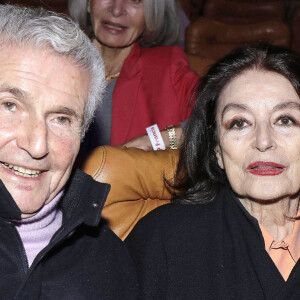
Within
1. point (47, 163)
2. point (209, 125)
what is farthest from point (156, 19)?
point (47, 163)

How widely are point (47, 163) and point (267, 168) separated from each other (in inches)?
28.3

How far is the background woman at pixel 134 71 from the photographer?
291 cm

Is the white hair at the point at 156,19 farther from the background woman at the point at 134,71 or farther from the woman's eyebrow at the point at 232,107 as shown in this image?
the woman's eyebrow at the point at 232,107

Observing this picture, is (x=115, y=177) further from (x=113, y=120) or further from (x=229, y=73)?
(x=113, y=120)

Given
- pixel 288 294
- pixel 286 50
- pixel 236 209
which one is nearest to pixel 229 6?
pixel 286 50

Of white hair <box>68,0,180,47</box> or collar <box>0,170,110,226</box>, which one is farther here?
white hair <box>68,0,180,47</box>

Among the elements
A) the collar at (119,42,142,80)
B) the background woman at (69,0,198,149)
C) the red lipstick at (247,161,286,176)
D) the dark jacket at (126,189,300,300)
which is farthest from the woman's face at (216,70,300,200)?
the collar at (119,42,142,80)

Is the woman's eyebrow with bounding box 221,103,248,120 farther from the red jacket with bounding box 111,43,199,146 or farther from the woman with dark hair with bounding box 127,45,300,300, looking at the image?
the red jacket with bounding box 111,43,199,146

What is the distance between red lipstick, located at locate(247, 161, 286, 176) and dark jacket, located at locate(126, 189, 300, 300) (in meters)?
0.18

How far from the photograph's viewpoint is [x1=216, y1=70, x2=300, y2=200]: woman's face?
1.81 metres

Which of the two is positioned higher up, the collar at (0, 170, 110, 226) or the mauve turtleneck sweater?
the collar at (0, 170, 110, 226)

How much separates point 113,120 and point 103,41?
454 mm

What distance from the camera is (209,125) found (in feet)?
6.79

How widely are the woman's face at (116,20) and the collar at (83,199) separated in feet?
4.68
